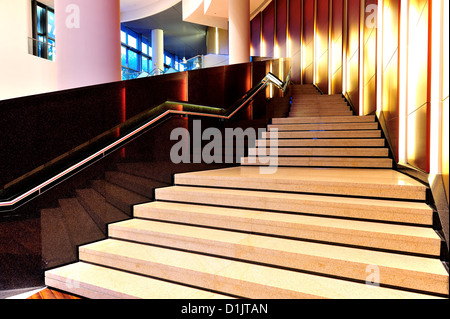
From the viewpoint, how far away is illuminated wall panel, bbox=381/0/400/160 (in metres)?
3.94

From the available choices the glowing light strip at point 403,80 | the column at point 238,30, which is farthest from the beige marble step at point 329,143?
the column at point 238,30

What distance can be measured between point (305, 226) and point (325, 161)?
1.98 meters

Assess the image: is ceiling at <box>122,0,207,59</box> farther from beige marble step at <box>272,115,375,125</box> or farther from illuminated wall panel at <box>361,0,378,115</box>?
beige marble step at <box>272,115,375,125</box>

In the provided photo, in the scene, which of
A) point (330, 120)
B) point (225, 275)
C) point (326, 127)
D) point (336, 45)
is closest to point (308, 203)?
point (225, 275)

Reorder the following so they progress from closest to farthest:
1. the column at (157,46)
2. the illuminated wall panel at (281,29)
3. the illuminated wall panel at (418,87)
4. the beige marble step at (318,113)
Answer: the illuminated wall panel at (418,87) < the beige marble step at (318,113) < the illuminated wall panel at (281,29) < the column at (157,46)

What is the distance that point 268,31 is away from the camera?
44.7ft

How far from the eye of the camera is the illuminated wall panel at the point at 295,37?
11.8 metres

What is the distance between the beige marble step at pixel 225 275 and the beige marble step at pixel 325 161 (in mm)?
2267

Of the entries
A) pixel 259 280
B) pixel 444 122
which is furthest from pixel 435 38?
pixel 259 280

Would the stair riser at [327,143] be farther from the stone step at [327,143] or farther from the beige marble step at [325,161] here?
the beige marble step at [325,161]

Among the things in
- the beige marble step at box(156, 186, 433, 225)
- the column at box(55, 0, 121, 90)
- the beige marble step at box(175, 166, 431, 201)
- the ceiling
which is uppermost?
the ceiling

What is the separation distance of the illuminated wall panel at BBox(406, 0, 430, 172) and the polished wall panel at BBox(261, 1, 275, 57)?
413 inches

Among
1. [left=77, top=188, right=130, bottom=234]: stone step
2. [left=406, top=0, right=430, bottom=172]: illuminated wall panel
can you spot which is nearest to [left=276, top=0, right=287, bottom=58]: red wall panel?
[left=406, top=0, right=430, bottom=172]: illuminated wall panel
